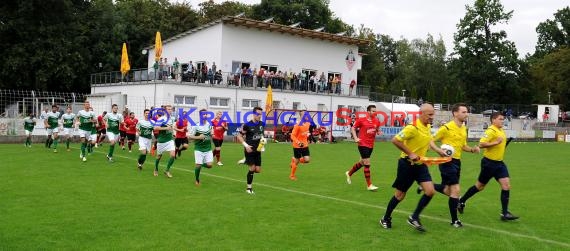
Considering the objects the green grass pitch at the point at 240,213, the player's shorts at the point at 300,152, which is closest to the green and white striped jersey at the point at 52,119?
the green grass pitch at the point at 240,213

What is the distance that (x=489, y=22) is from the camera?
72.0 meters

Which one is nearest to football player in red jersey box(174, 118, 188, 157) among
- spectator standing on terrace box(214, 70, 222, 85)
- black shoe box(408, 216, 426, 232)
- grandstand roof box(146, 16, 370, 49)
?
black shoe box(408, 216, 426, 232)

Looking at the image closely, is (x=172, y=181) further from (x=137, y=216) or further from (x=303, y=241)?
(x=303, y=241)

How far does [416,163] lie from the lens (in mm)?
8297

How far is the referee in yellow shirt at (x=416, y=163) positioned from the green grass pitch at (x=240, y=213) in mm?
395

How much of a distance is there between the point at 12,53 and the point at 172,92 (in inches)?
574

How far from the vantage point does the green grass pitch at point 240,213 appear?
756 cm

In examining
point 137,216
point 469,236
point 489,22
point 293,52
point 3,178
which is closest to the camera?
point 469,236

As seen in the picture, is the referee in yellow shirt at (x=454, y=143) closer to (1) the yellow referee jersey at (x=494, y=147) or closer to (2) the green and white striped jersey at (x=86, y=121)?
(1) the yellow referee jersey at (x=494, y=147)

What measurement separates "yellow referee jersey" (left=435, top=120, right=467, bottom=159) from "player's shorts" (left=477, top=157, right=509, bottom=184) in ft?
2.45

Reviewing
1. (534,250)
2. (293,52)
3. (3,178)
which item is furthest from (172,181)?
(293,52)

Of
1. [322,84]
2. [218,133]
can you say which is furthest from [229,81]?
[218,133]

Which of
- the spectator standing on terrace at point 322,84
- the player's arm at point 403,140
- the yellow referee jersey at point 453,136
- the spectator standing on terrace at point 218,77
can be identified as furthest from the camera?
the spectator standing on terrace at point 322,84

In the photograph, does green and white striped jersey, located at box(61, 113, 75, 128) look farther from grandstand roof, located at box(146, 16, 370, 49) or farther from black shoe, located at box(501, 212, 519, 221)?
grandstand roof, located at box(146, 16, 370, 49)
